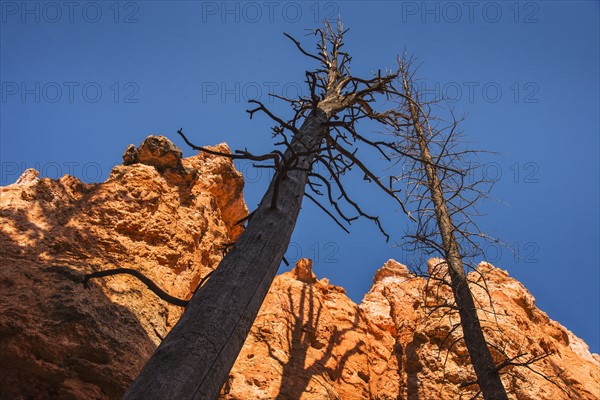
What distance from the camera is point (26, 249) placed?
4.72 metres

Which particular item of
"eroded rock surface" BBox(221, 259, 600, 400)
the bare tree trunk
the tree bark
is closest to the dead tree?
the tree bark

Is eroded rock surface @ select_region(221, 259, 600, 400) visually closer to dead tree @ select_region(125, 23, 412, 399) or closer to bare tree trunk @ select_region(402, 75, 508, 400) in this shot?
bare tree trunk @ select_region(402, 75, 508, 400)

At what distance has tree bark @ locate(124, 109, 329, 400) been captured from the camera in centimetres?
189

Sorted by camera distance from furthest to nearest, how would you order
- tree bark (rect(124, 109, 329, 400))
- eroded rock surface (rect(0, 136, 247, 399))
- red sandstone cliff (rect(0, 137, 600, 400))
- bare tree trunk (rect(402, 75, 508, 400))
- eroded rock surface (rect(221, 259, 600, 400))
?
eroded rock surface (rect(221, 259, 600, 400)) → bare tree trunk (rect(402, 75, 508, 400)) → red sandstone cliff (rect(0, 137, 600, 400)) → eroded rock surface (rect(0, 136, 247, 399)) → tree bark (rect(124, 109, 329, 400))

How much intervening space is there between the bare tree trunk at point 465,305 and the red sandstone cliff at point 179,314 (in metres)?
0.52

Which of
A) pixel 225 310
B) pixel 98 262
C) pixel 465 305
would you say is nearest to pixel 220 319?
pixel 225 310

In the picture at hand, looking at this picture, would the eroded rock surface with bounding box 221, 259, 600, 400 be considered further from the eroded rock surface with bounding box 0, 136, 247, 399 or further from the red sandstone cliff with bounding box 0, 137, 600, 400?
the eroded rock surface with bounding box 0, 136, 247, 399

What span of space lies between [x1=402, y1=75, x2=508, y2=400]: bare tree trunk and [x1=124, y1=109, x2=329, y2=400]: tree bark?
1.82m

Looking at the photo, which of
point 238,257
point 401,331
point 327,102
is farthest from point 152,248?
point 401,331

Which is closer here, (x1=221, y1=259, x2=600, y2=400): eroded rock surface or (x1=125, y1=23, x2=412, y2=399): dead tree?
(x1=125, y1=23, x2=412, y2=399): dead tree

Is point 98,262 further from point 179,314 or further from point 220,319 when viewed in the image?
point 220,319

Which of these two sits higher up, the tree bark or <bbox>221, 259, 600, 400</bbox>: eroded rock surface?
<bbox>221, 259, 600, 400</bbox>: eroded rock surface

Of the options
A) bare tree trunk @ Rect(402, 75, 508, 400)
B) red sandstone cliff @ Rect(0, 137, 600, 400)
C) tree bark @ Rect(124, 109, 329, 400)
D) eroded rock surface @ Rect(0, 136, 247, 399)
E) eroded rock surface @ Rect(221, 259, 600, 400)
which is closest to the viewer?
tree bark @ Rect(124, 109, 329, 400)

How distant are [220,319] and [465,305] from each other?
4.88 m
